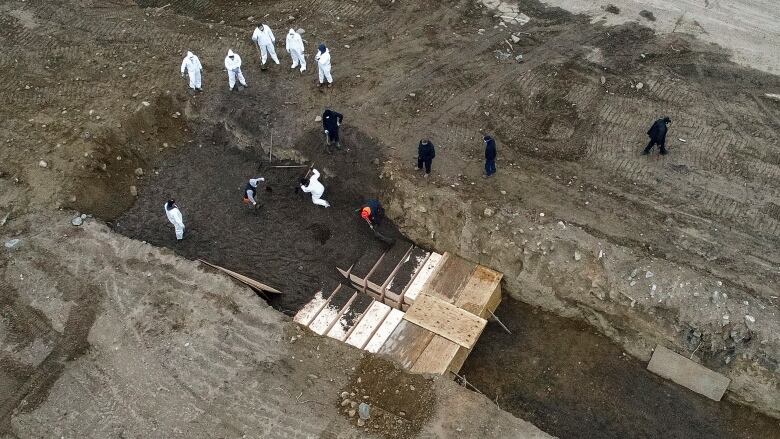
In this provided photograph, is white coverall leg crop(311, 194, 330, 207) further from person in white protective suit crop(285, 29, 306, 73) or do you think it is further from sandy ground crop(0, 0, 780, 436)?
person in white protective suit crop(285, 29, 306, 73)

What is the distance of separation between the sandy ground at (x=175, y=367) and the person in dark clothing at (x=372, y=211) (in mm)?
2660

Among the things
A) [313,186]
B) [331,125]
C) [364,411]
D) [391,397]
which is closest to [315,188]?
[313,186]

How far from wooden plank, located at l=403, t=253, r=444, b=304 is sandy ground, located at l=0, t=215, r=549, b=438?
1740 mm

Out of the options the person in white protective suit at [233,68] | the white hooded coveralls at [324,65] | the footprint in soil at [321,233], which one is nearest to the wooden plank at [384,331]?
the footprint in soil at [321,233]

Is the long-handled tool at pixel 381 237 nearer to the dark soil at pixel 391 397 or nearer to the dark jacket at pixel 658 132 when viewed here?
the dark soil at pixel 391 397

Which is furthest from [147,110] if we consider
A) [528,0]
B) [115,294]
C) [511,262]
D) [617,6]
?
[617,6]

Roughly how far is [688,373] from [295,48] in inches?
430

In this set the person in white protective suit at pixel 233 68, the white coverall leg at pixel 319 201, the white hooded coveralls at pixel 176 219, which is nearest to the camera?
the white hooded coveralls at pixel 176 219

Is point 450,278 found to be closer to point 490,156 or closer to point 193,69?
point 490,156

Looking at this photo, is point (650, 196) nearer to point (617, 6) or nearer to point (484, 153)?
point (484, 153)

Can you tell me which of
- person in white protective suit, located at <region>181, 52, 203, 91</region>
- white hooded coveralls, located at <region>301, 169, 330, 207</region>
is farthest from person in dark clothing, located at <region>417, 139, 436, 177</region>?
person in white protective suit, located at <region>181, 52, 203, 91</region>

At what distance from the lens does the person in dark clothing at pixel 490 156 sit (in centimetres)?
1133

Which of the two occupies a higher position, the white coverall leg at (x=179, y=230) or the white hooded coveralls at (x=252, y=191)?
the white hooded coveralls at (x=252, y=191)

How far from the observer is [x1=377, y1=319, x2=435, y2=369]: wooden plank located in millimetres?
10094
